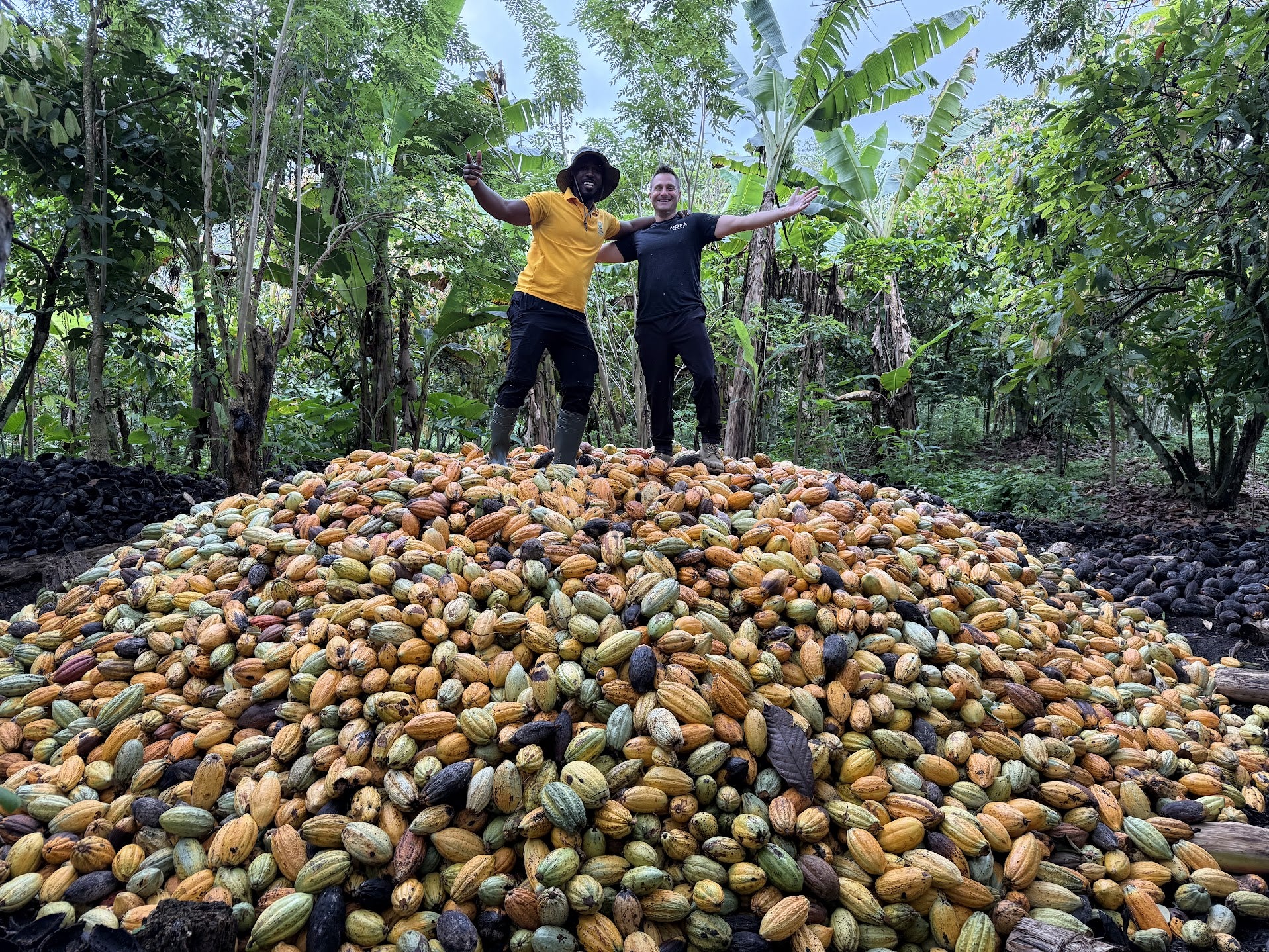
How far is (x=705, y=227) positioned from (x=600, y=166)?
60cm

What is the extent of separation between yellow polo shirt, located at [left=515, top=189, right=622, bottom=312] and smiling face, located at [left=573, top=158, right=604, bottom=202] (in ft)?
0.15

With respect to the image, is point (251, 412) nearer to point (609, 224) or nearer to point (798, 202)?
point (609, 224)

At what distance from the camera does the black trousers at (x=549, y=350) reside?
329cm

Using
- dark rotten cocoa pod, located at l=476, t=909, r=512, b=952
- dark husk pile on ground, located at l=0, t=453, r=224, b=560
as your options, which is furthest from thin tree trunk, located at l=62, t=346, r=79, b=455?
dark rotten cocoa pod, located at l=476, t=909, r=512, b=952

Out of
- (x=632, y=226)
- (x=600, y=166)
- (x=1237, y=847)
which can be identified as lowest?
(x=1237, y=847)

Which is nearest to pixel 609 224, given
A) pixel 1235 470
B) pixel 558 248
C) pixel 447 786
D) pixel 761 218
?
pixel 558 248

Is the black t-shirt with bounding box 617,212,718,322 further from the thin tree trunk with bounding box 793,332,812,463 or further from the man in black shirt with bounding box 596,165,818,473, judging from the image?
the thin tree trunk with bounding box 793,332,812,463

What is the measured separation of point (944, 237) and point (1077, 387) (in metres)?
3.76

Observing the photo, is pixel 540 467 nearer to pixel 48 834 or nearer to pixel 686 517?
pixel 686 517

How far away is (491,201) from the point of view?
3.08 m

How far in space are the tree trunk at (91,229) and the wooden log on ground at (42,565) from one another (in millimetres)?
1478

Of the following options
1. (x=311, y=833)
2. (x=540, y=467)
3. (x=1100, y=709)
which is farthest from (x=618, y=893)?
(x=540, y=467)

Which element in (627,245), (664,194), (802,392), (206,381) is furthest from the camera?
(802,392)

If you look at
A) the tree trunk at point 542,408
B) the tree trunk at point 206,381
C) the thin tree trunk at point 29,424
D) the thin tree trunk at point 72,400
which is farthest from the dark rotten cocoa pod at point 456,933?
the thin tree trunk at point 72,400
